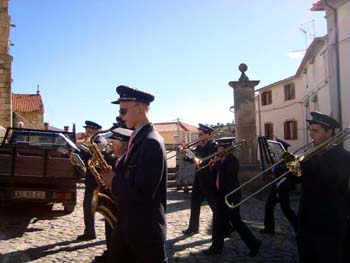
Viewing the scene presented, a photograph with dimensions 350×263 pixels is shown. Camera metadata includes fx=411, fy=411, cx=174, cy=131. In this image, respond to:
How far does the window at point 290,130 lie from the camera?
101ft

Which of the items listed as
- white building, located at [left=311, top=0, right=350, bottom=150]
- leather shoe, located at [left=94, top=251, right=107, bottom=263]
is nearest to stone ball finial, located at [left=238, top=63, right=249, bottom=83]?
white building, located at [left=311, top=0, right=350, bottom=150]

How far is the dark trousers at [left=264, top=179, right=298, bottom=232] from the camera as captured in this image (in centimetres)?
676

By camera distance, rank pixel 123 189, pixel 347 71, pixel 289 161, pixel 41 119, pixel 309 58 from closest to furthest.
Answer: pixel 123 189
pixel 289 161
pixel 347 71
pixel 309 58
pixel 41 119

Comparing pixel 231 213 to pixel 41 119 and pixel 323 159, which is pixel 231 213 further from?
pixel 41 119

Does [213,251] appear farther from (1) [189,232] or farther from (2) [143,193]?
(2) [143,193]

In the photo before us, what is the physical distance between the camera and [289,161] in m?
3.59

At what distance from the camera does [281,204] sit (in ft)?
22.3

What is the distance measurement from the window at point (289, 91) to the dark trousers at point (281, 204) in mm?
25476

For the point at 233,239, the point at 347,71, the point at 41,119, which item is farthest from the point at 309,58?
the point at 41,119

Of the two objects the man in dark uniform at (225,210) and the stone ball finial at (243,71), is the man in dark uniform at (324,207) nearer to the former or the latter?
the man in dark uniform at (225,210)

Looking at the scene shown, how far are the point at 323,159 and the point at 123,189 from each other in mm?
1835

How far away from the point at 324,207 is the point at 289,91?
29.6 metres

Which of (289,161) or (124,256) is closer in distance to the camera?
(124,256)

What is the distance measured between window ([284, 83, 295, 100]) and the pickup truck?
1017 inches
